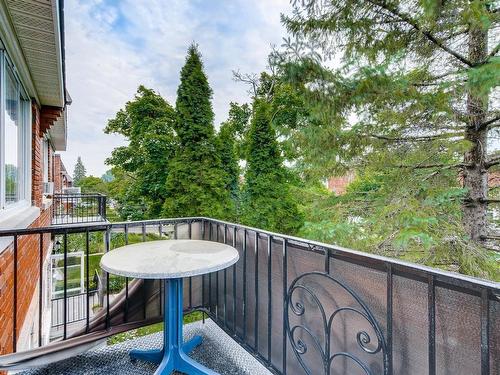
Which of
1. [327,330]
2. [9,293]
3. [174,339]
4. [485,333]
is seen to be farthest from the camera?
[9,293]

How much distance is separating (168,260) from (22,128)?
363 centimetres

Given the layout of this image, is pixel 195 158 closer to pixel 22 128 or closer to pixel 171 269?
pixel 22 128

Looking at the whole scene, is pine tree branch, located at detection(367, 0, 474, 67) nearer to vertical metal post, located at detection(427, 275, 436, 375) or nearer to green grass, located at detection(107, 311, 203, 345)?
vertical metal post, located at detection(427, 275, 436, 375)

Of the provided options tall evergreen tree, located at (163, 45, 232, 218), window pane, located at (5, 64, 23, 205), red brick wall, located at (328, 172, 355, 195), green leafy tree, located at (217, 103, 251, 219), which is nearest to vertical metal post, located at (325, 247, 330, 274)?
window pane, located at (5, 64, 23, 205)

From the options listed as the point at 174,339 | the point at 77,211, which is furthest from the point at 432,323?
the point at 77,211

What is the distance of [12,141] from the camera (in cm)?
317

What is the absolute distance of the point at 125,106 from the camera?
12906mm

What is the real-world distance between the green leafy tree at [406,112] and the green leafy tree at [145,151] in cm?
670

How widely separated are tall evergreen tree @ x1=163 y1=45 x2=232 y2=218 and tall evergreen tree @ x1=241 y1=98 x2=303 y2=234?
3.07ft

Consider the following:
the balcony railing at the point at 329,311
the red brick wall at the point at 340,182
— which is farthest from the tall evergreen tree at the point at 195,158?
the balcony railing at the point at 329,311

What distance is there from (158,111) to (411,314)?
12.3m

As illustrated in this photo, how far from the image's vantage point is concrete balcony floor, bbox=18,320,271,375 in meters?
1.86

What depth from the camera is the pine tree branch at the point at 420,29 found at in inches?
149

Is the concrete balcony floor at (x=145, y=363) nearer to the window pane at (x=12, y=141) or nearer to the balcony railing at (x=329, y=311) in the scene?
the balcony railing at (x=329, y=311)
